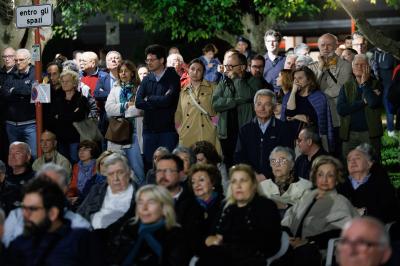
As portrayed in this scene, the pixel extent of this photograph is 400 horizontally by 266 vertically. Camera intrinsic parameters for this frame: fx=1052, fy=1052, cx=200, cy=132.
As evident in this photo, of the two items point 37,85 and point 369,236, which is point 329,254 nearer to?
point 369,236

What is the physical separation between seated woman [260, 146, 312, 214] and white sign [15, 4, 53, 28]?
4.66 m

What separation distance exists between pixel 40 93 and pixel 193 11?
12.8 metres

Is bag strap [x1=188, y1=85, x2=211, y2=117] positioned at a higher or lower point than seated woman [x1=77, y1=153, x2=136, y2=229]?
higher

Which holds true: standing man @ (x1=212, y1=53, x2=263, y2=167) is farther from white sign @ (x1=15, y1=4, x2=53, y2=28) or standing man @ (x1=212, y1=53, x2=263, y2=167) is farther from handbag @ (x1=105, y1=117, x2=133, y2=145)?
white sign @ (x1=15, y1=4, x2=53, y2=28)

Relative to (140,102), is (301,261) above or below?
below

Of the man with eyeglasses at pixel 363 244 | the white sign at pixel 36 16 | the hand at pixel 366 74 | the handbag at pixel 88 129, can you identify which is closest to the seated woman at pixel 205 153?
the hand at pixel 366 74

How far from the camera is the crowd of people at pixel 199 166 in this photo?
8.17 meters

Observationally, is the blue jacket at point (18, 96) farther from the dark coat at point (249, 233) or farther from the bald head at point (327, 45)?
the dark coat at point (249, 233)

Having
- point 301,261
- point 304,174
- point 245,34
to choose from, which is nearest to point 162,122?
point 304,174

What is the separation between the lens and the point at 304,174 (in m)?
11.1

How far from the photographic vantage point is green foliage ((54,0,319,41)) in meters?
25.5

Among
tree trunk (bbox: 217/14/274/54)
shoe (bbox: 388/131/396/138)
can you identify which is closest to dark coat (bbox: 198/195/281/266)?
shoe (bbox: 388/131/396/138)

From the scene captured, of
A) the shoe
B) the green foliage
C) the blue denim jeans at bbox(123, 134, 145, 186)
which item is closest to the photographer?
the blue denim jeans at bbox(123, 134, 145, 186)

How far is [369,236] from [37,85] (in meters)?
8.56
